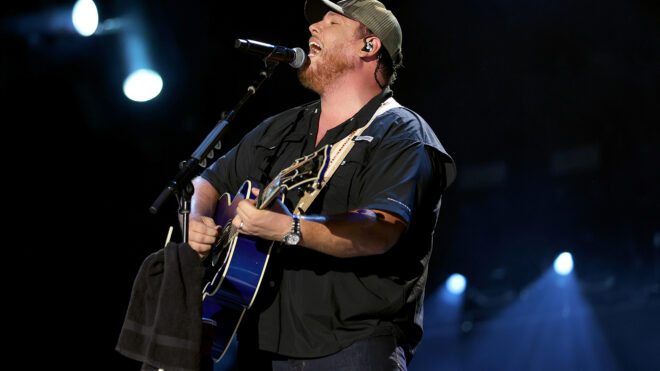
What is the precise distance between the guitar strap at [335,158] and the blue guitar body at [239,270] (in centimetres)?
6

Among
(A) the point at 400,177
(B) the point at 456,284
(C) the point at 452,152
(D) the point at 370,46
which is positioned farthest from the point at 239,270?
(B) the point at 456,284

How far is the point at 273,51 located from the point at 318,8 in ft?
1.97

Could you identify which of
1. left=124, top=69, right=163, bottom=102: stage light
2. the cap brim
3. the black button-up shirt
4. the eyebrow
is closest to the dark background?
left=124, top=69, right=163, bottom=102: stage light

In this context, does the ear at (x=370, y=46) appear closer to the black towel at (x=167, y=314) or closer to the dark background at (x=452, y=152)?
the black towel at (x=167, y=314)

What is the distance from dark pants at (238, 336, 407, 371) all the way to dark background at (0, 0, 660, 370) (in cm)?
304

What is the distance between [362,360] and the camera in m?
2.36

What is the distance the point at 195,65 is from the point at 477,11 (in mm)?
2664

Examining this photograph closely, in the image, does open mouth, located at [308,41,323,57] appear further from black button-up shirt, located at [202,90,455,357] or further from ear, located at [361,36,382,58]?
black button-up shirt, located at [202,90,455,357]

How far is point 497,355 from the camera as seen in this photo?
841cm

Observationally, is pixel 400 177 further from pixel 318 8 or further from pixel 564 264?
pixel 564 264

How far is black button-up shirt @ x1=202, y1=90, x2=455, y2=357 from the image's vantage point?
8.00 feet

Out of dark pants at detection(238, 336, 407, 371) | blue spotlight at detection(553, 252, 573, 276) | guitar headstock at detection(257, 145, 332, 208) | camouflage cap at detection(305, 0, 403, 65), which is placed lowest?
dark pants at detection(238, 336, 407, 371)

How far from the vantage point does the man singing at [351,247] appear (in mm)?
2340

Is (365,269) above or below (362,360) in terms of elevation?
above
